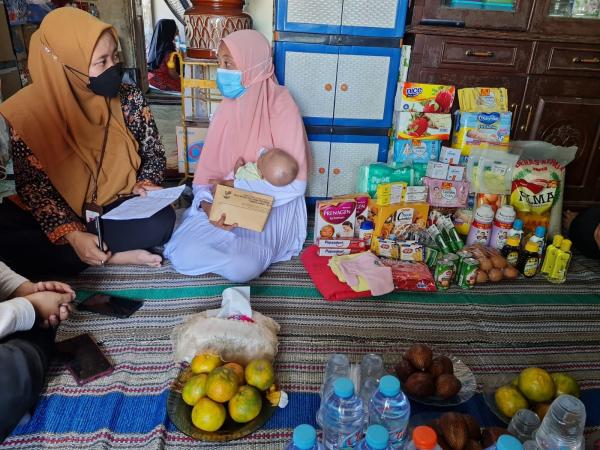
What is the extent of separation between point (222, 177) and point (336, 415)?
5.07 ft

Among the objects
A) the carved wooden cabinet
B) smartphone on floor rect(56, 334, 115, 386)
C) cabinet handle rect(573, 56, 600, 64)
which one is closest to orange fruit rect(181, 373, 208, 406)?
smartphone on floor rect(56, 334, 115, 386)

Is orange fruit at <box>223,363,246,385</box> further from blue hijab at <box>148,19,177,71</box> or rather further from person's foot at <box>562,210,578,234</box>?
blue hijab at <box>148,19,177,71</box>

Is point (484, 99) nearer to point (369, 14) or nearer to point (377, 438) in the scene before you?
point (369, 14)

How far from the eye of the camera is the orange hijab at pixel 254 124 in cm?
216

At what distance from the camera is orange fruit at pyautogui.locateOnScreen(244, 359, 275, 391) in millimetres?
1243

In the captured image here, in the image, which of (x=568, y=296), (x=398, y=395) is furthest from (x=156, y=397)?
(x=568, y=296)

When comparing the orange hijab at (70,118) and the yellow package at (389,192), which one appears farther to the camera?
the yellow package at (389,192)

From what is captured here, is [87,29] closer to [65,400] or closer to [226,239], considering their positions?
[226,239]

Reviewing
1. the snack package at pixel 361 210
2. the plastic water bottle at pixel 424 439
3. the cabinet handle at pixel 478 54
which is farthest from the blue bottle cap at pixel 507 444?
the cabinet handle at pixel 478 54

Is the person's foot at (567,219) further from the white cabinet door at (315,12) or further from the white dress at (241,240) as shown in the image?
the white cabinet door at (315,12)

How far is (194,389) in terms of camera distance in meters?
1.22

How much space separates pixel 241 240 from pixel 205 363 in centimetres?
81

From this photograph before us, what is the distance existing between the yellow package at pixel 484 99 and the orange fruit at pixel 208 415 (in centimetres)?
202

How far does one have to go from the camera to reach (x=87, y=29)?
1728mm
